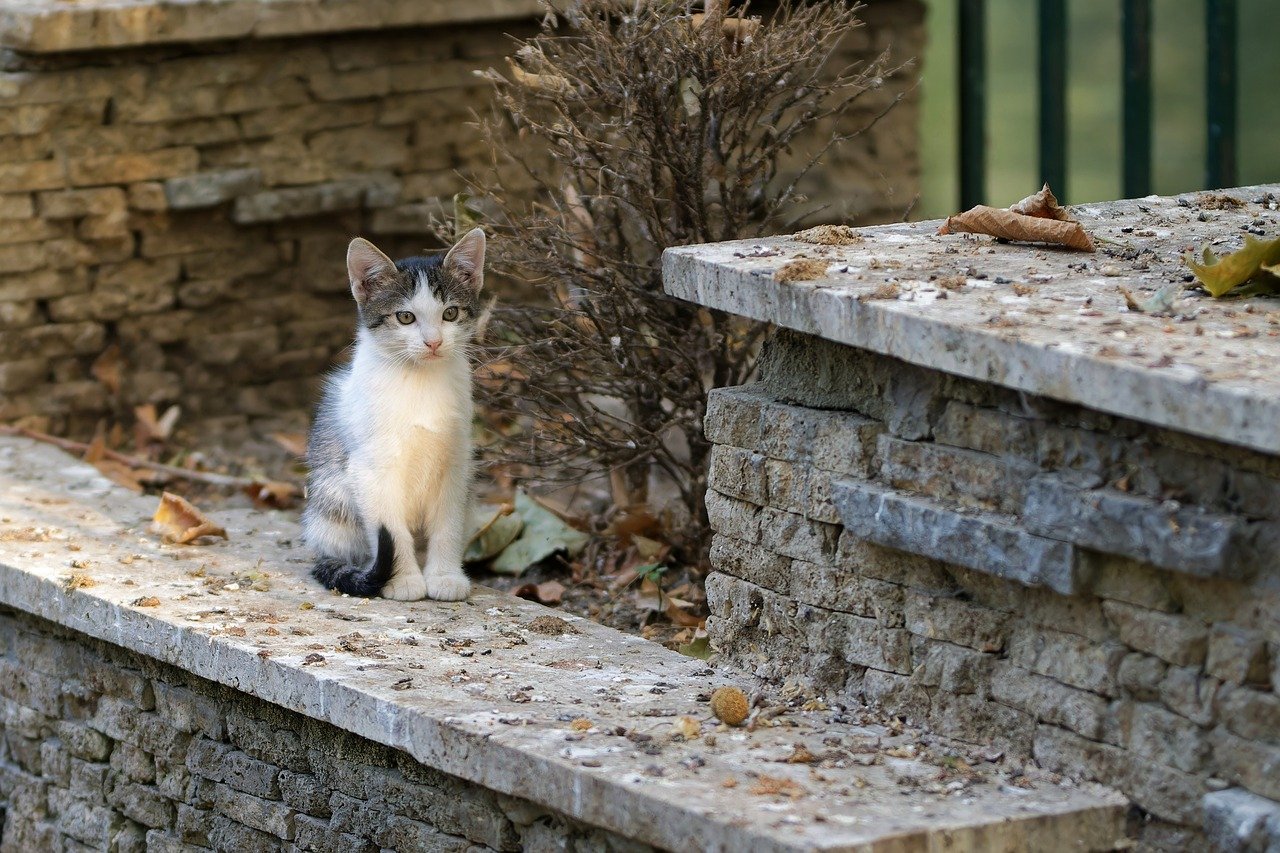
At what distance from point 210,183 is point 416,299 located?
2.89 meters

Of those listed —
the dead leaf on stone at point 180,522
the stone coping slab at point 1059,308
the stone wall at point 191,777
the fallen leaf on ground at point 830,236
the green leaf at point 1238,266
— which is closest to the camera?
the stone coping slab at point 1059,308

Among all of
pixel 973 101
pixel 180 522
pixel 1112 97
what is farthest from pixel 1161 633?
pixel 973 101

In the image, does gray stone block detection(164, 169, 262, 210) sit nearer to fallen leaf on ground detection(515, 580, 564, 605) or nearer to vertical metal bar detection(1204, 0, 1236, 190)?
fallen leaf on ground detection(515, 580, 564, 605)

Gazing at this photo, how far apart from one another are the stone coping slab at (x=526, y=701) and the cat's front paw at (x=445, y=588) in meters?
0.04

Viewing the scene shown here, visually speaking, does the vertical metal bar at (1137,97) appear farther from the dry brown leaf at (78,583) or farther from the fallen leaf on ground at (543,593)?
the dry brown leaf at (78,583)

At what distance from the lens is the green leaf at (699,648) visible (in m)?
4.46

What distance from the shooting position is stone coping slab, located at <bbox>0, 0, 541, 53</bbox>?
648 centimetres

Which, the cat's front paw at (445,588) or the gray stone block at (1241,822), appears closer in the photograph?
the gray stone block at (1241,822)

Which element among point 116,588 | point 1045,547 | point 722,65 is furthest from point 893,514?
point 116,588

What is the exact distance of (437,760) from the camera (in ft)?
12.0

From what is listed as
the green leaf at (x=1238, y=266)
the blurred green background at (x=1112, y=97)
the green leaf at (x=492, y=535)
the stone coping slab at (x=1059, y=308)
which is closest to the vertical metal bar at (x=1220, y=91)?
the blurred green background at (x=1112, y=97)

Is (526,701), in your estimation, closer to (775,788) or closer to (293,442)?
(775,788)

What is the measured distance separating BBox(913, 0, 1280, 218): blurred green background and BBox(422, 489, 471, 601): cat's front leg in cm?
386

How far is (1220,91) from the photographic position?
7.25m
